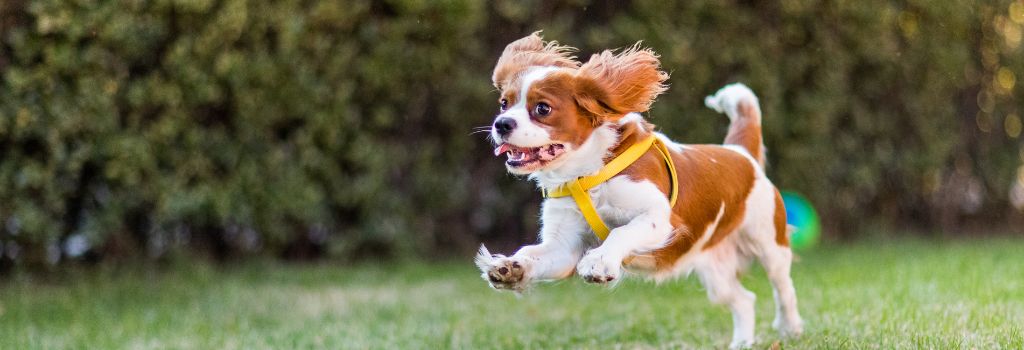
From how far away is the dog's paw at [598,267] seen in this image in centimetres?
362

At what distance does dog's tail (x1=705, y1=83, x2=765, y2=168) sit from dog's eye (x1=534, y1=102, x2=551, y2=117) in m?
1.45

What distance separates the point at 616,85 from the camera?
393cm

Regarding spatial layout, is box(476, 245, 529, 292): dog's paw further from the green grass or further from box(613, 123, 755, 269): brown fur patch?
the green grass

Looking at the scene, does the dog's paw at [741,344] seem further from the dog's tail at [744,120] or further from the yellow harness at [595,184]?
the yellow harness at [595,184]

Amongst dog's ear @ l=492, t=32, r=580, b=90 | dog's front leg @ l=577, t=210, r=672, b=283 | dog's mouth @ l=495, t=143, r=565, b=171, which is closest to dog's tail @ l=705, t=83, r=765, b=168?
dog's ear @ l=492, t=32, r=580, b=90

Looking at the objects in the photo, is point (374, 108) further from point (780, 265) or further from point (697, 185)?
point (697, 185)

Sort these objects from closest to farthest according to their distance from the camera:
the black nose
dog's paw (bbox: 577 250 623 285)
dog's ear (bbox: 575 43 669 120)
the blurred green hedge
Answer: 1. dog's paw (bbox: 577 250 623 285)
2. the black nose
3. dog's ear (bbox: 575 43 669 120)
4. the blurred green hedge

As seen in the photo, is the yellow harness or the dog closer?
the dog

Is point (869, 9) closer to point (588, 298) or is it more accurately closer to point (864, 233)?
point (864, 233)

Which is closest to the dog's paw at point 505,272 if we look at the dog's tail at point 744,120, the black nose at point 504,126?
the black nose at point 504,126

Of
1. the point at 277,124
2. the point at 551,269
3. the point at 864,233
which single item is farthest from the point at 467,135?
the point at 551,269

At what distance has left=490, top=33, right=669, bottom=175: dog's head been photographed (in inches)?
149

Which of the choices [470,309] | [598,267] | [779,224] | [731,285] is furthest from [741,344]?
[470,309]

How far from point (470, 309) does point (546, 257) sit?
2695 mm
